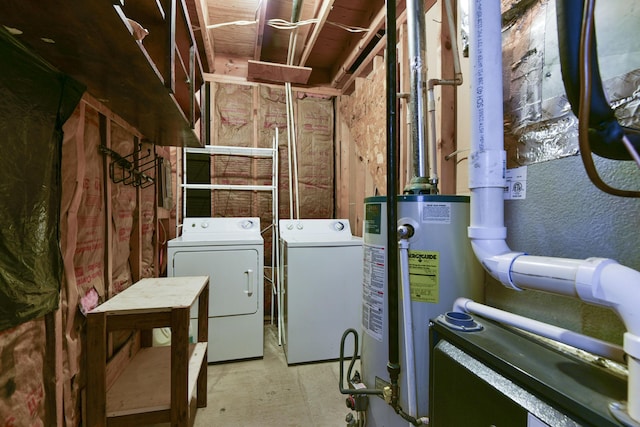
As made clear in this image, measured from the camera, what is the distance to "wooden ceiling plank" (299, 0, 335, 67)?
83.4 inches

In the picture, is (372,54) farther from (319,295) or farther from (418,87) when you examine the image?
(319,295)

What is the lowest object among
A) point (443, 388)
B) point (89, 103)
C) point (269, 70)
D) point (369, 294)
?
point (443, 388)

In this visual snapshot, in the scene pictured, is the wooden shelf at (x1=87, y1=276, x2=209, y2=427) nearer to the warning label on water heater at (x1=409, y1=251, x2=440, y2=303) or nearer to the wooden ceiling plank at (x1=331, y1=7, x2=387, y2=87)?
the warning label on water heater at (x1=409, y1=251, x2=440, y2=303)

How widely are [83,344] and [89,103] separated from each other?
1.03 m

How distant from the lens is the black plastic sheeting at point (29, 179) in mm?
836

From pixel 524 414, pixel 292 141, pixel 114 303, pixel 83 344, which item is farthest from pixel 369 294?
pixel 292 141

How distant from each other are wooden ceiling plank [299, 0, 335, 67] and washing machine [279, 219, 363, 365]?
5.60 feet

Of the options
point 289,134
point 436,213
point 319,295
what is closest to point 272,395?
point 319,295

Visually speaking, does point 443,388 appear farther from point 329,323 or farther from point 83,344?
point 329,323

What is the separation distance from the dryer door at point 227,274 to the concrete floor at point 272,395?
435 millimetres

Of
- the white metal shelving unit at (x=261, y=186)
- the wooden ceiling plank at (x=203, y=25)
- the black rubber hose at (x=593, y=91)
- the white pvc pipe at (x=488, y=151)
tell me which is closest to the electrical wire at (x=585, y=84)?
the black rubber hose at (x=593, y=91)

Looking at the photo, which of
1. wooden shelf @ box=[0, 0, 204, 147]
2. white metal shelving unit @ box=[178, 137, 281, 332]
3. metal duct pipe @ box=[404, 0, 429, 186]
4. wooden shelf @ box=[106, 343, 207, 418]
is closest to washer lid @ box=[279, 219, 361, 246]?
white metal shelving unit @ box=[178, 137, 281, 332]

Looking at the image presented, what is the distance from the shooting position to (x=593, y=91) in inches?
21.3

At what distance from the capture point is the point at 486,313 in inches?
32.8
